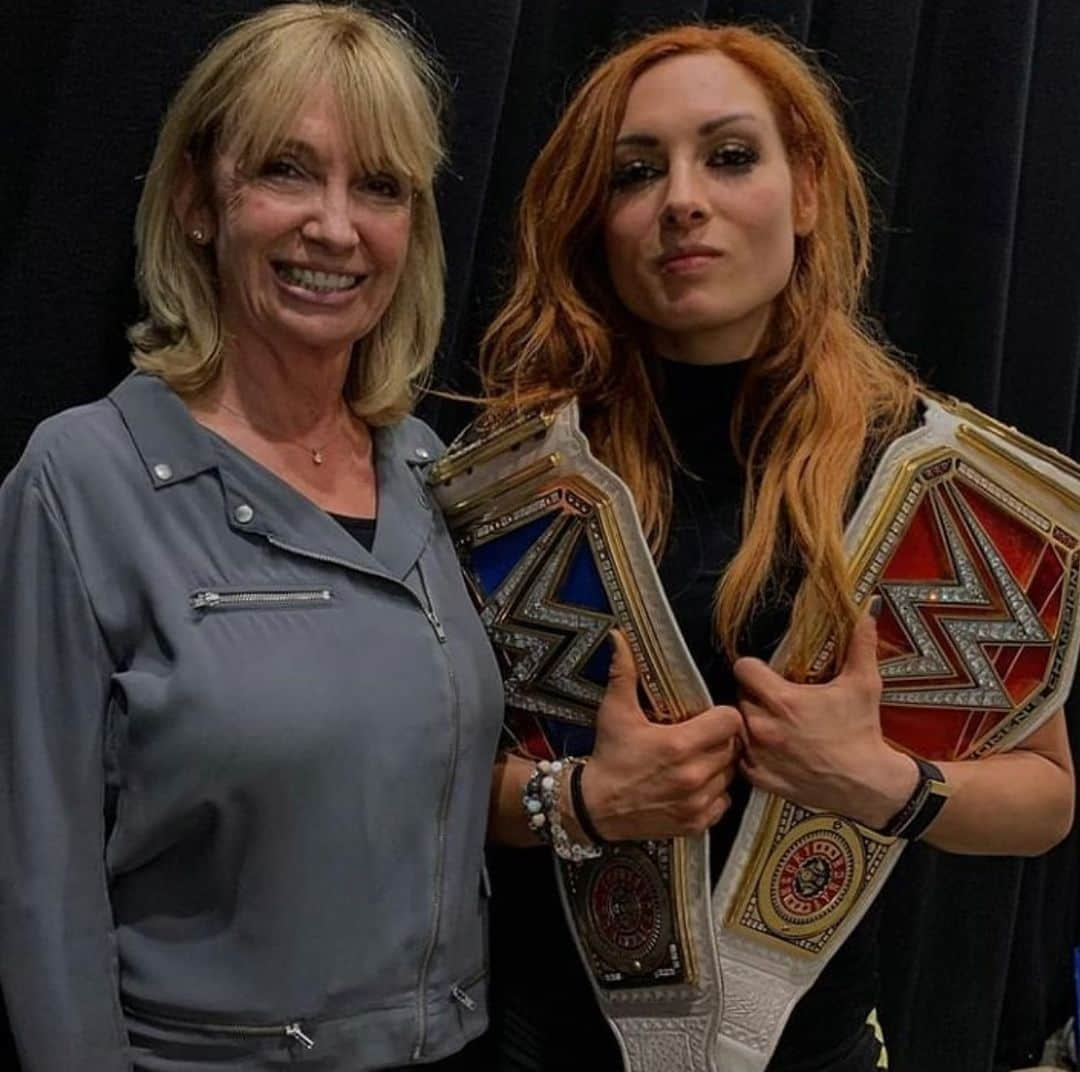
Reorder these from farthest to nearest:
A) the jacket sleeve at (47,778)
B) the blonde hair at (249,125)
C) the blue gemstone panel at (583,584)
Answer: the blue gemstone panel at (583,584) < the blonde hair at (249,125) < the jacket sleeve at (47,778)

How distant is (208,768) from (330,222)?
0.42 meters

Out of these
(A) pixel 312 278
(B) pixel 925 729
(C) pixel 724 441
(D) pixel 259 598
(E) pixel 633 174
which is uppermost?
(E) pixel 633 174

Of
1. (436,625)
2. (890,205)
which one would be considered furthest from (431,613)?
(890,205)

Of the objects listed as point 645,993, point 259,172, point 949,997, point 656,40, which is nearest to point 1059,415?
point 949,997

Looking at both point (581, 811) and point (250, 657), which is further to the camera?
point (581, 811)

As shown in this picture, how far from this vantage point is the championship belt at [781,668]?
108 centimetres

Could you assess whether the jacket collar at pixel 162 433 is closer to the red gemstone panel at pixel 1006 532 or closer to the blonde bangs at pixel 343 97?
the blonde bangs at pixel 343 97

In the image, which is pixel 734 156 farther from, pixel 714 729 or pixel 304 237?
pixel 714 729

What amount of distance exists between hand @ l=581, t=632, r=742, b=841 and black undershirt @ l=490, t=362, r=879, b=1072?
60mm

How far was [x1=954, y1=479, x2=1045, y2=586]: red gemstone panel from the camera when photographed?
1104mm

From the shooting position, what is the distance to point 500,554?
116cm

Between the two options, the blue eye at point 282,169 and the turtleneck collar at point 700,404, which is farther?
the turtleneck collar at point 700,404

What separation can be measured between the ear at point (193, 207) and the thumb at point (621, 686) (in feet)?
1.54

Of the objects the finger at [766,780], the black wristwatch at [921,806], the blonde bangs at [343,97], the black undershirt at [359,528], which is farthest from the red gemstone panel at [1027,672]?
the blonde bangs at [343,97]
